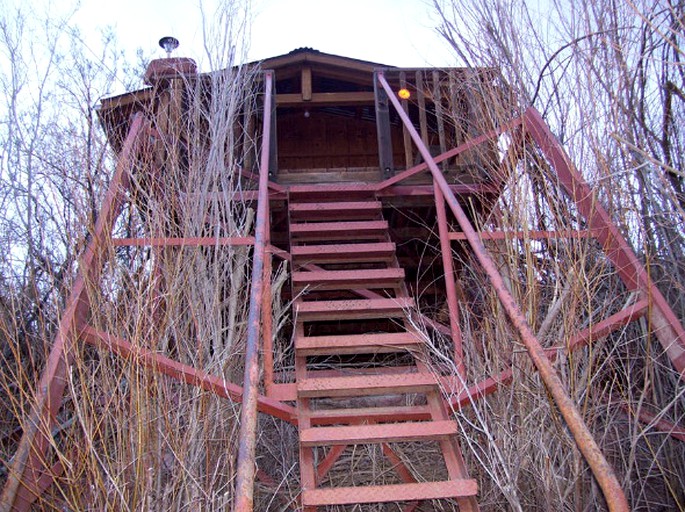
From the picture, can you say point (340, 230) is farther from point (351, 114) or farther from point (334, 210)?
point (351, 114)

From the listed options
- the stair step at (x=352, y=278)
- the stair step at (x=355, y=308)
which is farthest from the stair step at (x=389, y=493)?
the stair step at (x=352, y=278)

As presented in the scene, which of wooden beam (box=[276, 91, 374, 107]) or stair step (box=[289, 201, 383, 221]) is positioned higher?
wooden beam (box=[276, 91, 374, 107])

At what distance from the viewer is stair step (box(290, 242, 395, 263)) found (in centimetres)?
511

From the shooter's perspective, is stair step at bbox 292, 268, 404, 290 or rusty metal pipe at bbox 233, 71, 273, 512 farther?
stair step at bbox 292, 268, 404, 290

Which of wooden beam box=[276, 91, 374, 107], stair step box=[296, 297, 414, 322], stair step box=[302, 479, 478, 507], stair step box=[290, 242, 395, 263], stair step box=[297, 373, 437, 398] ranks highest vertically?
wooden beam box=[276, 91, 374, 107]

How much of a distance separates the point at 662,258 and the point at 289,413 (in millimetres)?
3105

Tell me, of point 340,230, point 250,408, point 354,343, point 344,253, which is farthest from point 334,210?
point 250,408

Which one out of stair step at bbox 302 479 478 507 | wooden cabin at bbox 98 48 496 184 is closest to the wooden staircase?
stair step at bbox 302 479 478 507

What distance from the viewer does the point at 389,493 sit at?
2.87 metres

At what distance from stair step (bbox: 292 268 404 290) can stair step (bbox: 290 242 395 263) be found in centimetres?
29

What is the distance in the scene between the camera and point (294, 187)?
593 cm

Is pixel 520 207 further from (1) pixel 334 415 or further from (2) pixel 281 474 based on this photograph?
(2) pixel 281 474

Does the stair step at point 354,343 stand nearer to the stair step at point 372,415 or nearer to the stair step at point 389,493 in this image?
the stair step at point 372,415

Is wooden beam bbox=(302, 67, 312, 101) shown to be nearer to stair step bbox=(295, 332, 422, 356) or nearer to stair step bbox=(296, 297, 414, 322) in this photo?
stair step bbox=(296, 297, 414, 322)
